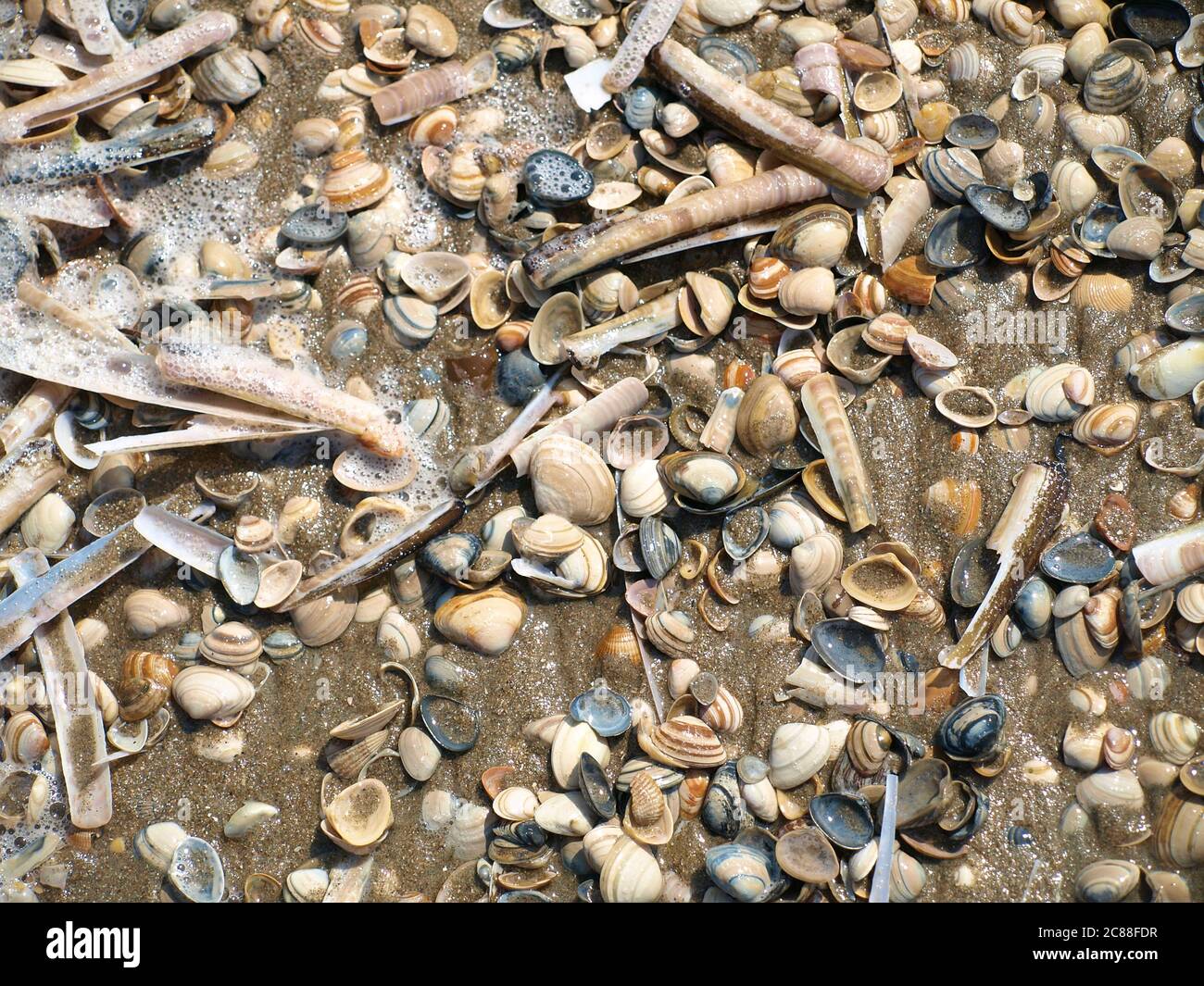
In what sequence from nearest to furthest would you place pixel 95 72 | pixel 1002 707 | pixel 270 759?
pixel 1002 707
pixel 270 759
pixel 95 72

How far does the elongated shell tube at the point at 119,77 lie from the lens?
394cm

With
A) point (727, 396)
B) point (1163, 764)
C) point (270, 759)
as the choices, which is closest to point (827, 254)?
point (727, 396)

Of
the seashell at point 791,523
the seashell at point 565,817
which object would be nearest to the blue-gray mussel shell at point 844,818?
the seashell at point 565,817

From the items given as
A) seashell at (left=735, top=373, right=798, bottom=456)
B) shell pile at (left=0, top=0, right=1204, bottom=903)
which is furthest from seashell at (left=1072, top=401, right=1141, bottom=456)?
seashell at (left=735, top=373, right=798, bottom=456)

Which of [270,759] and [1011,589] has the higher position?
[1011,589]

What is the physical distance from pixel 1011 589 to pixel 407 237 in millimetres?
2985

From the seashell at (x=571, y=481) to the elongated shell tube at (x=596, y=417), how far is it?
0.05 m

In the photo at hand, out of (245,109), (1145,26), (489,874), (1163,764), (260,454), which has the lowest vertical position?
(489,874)

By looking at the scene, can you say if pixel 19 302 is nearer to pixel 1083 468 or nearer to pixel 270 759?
pixel 270 759

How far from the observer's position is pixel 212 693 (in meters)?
3.69

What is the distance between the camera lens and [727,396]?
3.86 meters

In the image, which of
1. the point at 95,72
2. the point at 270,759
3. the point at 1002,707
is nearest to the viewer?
the point at 1002,707

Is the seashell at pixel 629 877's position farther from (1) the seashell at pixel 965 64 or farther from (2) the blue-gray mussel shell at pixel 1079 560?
(1) the seashell at pixel 965 64

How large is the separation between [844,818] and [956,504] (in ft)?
4.46
